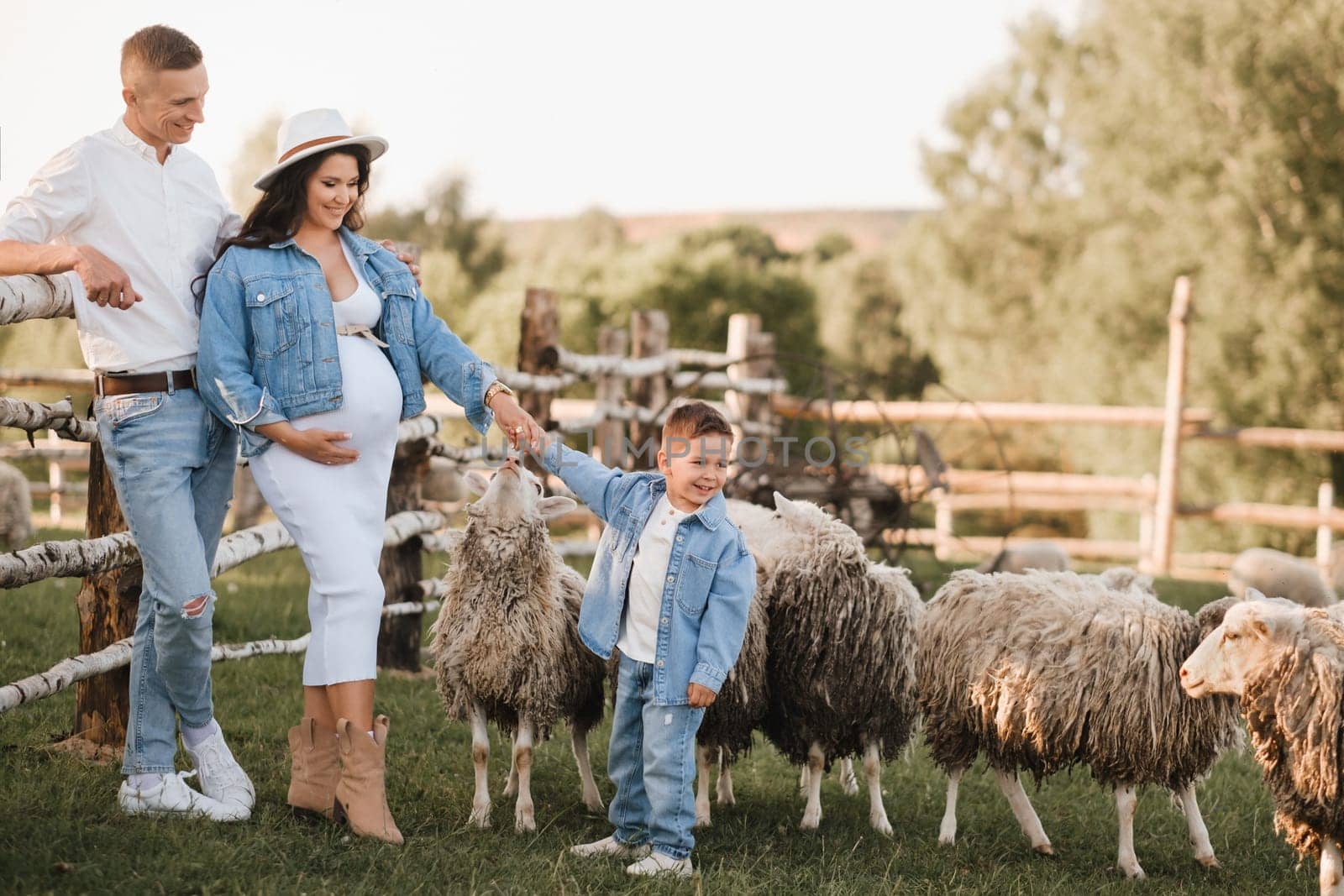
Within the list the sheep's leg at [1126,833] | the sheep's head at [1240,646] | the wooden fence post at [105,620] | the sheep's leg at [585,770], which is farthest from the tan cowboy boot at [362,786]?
the sheep's head at [1240,646]

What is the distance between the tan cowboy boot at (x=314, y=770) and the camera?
3.38 m

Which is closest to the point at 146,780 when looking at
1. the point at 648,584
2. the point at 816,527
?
the point at 648,584

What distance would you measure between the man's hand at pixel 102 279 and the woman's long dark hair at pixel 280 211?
277mm

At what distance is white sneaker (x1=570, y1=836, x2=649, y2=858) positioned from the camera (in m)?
3.42

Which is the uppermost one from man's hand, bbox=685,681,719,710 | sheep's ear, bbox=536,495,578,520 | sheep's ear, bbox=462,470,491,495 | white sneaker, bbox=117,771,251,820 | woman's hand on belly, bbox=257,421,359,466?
woman's hand on belly, bbox=257,421,359,466

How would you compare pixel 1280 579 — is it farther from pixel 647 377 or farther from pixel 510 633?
pixel 510 633

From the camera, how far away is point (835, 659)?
13.5 ft

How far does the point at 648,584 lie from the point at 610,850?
2.48ft

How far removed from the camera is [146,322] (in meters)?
3.24

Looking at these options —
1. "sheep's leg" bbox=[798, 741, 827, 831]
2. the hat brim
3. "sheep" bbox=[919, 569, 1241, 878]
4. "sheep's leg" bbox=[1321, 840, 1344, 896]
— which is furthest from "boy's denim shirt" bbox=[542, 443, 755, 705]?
"sheep's leg" bbox=[1321, 840, 1344, 896]

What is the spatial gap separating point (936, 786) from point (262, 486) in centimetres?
286

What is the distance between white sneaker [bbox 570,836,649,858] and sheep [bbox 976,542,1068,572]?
19.1ft

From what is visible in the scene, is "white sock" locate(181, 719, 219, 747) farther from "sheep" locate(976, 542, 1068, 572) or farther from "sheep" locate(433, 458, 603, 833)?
"sheep" locate(976, 542, 1068, 572)

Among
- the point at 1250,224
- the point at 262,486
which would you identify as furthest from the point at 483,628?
the point at 1250,224
